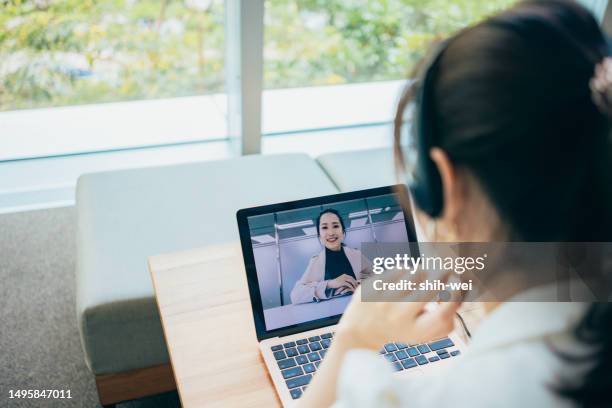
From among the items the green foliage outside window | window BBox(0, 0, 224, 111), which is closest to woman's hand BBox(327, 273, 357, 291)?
the green foliage outside window

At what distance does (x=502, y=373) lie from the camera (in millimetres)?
593

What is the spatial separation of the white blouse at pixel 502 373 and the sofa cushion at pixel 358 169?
131 cm

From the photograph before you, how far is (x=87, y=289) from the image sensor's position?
1.52 meters

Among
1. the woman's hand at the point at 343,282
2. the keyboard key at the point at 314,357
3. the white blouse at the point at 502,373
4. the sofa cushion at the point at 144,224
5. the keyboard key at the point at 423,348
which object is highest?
the white blouse at the point at 502,373

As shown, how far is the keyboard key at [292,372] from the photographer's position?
0.98 metres

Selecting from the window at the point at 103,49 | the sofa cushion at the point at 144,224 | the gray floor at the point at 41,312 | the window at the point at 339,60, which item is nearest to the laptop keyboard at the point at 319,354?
the sofa cushion at the point at 144,224

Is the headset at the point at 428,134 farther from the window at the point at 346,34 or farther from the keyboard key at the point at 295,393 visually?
the window at the point at 346,34

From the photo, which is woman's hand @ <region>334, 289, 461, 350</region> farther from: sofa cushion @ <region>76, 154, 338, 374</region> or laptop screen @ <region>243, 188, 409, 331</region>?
sofa cushion @ <region>76, 154, 338, 374</region>

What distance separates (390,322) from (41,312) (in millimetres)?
1614

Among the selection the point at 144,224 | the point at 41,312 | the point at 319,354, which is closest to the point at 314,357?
the point at 319,354

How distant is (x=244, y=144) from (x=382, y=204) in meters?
1.75

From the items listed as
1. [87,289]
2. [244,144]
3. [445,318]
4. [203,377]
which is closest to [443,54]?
[445,318]

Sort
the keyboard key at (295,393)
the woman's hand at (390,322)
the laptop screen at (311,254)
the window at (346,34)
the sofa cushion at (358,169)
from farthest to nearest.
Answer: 1. the window at (346,34)
2. the sofa cushion at (358,169)
3. the laptop screen at (311,254)
4. the keyboard key at (295,393)
5. the woman's hand at (390,322)

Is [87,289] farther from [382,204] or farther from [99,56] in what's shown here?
[99,56]
